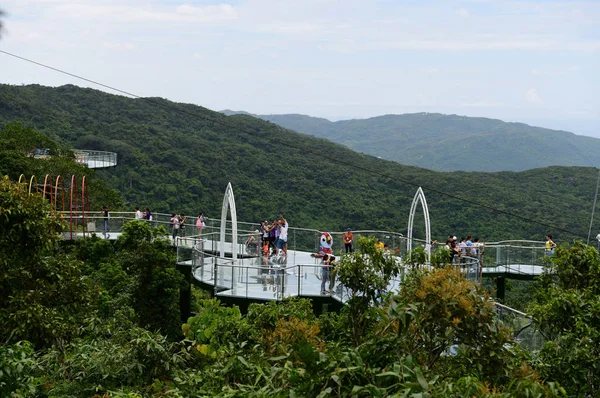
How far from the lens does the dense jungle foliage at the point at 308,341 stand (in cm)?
650

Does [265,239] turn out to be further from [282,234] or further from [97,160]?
[97,160]

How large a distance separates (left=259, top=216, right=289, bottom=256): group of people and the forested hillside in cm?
3574

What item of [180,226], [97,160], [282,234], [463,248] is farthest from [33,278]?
[97,160]

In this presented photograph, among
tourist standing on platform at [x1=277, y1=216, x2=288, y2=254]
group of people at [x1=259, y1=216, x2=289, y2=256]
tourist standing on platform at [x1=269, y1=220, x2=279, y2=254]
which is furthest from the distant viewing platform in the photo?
tourist standing on platform at [x1=277, y1=216, x2=288, y2=254]

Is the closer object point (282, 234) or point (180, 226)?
point (282, 234)

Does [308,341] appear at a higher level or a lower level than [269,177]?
lower

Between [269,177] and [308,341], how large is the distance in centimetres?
6823

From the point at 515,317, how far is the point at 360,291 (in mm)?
2513

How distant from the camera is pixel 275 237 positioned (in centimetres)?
2159

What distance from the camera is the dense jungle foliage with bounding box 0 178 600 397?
6504 millimetres

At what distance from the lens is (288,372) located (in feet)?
22.2

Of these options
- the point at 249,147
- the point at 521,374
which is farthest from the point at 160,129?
the point at 521,374

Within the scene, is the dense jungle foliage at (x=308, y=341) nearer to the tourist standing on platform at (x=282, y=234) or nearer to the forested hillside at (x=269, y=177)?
the tourist standing on platform at (x=282, y=234)

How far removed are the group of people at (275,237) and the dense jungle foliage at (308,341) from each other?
7.20 metres
